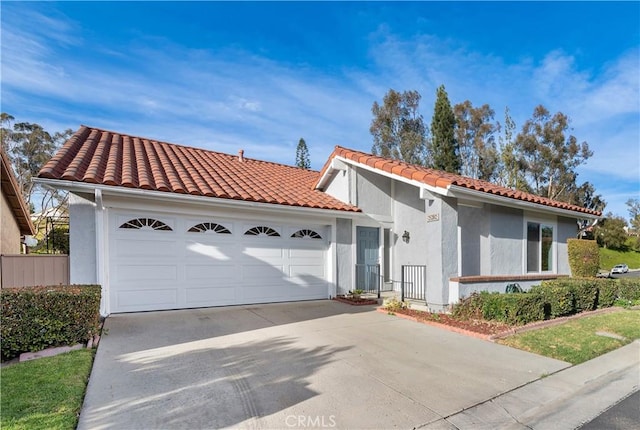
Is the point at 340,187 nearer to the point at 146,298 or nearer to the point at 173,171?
the point at 173,171

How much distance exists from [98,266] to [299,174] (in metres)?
8.20

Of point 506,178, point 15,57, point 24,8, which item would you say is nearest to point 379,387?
point 24,8

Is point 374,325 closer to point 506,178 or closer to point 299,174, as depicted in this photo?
point 299,174

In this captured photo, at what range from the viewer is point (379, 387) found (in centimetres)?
439

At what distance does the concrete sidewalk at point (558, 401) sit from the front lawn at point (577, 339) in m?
0.45

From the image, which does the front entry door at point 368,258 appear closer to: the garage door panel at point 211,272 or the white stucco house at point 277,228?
the white stucco house at point 277,228

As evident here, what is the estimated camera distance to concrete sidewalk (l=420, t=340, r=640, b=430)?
3.68 meters

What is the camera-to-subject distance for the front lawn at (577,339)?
6094 mm

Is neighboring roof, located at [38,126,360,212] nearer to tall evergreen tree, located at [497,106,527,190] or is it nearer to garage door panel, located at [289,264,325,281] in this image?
garage door panel, located at [289,264,325,281]

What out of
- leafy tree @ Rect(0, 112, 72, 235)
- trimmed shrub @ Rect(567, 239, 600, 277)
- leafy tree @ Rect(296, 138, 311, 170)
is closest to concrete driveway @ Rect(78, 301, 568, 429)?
trimmed shrub @ Rect(567, 239, 600, 277)

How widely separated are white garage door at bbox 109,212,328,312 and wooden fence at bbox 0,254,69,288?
0.93 metres

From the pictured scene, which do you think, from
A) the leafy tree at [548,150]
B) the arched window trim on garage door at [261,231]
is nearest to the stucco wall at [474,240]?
the arched window trim on garage door at [261,231]

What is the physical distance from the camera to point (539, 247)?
12078 mm

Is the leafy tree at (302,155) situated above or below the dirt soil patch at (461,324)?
above
